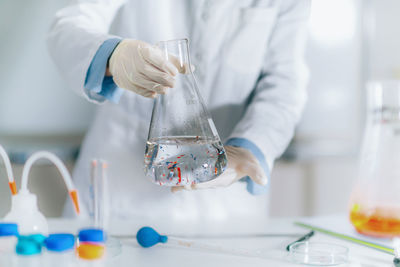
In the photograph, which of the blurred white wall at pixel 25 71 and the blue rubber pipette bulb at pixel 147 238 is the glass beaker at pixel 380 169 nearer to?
the blue rubber pipette bulb at pixel 147 238

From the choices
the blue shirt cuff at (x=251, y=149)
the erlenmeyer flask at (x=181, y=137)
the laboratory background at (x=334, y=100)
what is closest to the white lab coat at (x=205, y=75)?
the blue shirt cuff at (x=251, y=149)

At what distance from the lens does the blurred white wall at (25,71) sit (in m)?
0.84

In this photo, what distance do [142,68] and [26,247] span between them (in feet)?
0.91

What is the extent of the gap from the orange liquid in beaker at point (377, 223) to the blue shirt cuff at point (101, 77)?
0.43 meters

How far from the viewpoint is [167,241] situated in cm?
63

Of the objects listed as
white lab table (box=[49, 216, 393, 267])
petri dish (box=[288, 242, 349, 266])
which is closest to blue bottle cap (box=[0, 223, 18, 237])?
white lab table (box=[49, 216, 393, 267])

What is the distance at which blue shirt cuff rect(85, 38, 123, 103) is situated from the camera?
59 centimetres

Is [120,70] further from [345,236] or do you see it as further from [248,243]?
[345,236]

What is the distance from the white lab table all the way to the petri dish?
1cm

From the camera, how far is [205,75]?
0.73 m

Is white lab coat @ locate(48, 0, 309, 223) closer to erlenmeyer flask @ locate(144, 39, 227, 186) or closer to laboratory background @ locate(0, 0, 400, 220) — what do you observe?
erlenmeyer flask @ locate(144, 39, 227, 186)

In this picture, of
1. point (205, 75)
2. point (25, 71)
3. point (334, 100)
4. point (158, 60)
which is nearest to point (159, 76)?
point (158, 60)

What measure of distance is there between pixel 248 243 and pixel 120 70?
1.03 feet

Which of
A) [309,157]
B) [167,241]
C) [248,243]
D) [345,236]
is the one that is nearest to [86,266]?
[167,241]
